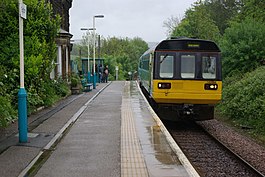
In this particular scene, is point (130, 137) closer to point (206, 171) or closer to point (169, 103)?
point (206, 171)

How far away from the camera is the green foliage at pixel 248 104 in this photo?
50.0 feet

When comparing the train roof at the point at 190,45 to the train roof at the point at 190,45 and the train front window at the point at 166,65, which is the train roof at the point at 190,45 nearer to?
the train roof at the point at 190,45

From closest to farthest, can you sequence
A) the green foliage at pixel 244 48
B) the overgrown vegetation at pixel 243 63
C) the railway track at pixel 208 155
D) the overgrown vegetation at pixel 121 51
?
the railway track at pixel 208 155 < the overgrown vegetation at pixel 243 63 < the green foliage at pixel 244 48 < the overgrown vegetation at pixel 121 51

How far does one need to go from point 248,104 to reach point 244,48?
27.3 feet

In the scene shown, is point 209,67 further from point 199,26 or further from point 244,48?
point 199,26

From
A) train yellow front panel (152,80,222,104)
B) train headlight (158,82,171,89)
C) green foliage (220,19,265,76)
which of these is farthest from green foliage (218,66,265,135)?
green foliage (220,19,265,76)

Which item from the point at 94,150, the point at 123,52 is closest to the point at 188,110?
the point at 94,150

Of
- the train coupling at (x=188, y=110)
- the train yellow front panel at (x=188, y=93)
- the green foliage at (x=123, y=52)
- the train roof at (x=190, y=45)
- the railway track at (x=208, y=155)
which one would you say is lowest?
the railway track at (x=208, y=155)

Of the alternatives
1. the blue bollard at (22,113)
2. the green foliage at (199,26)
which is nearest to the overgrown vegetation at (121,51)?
the green foliage at (199,26)

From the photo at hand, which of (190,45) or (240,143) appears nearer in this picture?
(240,143)

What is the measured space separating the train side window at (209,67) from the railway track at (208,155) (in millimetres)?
1928

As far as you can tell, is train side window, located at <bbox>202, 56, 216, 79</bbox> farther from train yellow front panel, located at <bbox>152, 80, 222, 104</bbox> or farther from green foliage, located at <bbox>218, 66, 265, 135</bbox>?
green foliage, located at <bbox>218, 66, 265, 135</bbox>

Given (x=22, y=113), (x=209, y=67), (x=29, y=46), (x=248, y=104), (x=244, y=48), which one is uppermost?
(x=244, y=48)

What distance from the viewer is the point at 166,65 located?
13938 mm
